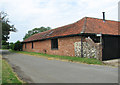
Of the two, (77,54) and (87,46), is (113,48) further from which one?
(77,54)

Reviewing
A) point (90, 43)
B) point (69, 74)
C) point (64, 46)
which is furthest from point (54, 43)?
point (69, 74)

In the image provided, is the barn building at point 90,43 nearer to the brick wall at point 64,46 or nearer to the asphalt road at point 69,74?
the brick wall at point 64,46

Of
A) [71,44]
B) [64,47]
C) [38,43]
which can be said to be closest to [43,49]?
[38,43]

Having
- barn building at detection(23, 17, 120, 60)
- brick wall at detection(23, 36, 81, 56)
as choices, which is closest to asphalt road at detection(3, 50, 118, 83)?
barn building at detection(23, 17, 120, 60)

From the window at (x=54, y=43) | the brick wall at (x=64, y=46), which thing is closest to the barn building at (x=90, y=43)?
the brick wall at (x=64, y=46)

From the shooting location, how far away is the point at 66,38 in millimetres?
14570

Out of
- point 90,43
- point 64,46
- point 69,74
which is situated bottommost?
point 69,74

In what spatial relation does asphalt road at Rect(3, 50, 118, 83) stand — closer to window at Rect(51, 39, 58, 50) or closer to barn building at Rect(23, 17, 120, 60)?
barn building at Rect(23, 17, 120, 60)

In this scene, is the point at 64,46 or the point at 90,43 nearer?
the point at 90,43

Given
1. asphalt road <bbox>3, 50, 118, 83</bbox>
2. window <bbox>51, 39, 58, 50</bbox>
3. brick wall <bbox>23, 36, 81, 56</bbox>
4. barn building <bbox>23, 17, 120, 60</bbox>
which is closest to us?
asphalt road <bbox>3, 50, 118, 83</bbox>

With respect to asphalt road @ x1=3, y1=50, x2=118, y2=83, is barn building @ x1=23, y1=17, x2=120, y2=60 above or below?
above

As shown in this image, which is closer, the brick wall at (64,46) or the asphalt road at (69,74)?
the asphalt road at (69,74)

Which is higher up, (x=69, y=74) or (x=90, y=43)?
(x=90, y=43)

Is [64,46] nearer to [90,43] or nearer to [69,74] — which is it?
[90,43]
